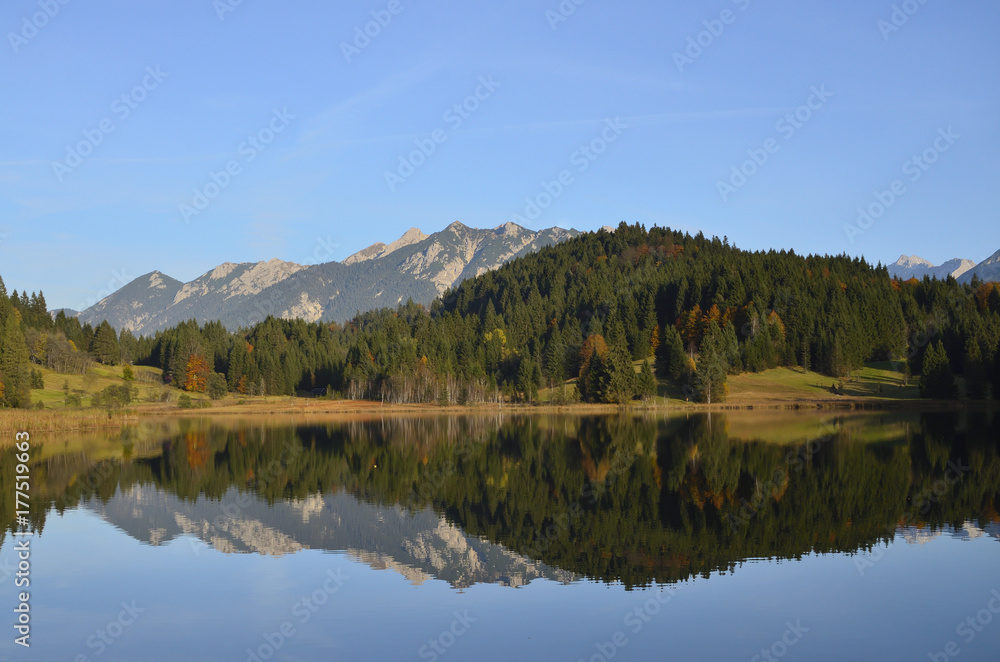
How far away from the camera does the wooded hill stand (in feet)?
438

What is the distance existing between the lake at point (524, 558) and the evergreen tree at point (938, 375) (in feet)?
215

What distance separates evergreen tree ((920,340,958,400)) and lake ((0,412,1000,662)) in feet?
215

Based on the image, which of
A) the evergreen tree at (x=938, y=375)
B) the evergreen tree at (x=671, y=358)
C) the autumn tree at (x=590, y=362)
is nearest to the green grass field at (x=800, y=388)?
the autumn tree at (x=590, y=362)

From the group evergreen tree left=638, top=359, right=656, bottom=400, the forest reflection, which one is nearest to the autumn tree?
evergreen tree left=638, top=359, right=656, bottom=400

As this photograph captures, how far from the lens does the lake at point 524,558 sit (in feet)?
65.3

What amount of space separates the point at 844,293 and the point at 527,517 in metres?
145

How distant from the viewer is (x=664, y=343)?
153500 mm

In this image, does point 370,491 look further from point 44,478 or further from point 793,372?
point 793,372

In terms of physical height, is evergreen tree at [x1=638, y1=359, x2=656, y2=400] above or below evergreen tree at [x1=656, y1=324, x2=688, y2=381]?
below

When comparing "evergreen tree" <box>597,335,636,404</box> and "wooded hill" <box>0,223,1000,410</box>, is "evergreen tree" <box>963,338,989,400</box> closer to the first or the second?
"wooded hill" <box>0,223,1000,410</box>

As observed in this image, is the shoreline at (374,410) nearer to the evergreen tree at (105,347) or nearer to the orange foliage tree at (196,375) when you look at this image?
the orange foliage tree at (196,375)

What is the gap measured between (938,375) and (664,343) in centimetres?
4977

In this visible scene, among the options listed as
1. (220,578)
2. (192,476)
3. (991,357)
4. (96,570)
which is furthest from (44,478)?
(991,357)

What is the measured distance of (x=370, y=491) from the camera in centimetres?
4541
